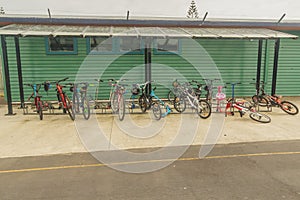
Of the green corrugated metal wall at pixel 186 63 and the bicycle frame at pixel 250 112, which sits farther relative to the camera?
the green corrugated metal wall at pixel 186 63

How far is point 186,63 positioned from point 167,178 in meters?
6.37

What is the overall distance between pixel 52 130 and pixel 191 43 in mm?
6073

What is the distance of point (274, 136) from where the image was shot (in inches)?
199

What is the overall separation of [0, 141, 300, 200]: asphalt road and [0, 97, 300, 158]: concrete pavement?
54 centimetres

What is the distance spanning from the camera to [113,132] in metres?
5.37

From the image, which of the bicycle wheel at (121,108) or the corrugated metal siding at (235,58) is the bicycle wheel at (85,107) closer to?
the bicycle wheel at (121,108)

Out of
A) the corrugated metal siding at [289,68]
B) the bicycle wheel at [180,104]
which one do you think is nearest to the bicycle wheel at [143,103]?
the bicycle wheel at [180,104]

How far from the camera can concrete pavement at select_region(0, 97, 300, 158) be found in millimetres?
4504

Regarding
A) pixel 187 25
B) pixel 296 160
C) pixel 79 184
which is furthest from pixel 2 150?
pixel 187 25

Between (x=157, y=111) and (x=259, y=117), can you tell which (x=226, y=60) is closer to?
(x=259, y=117)

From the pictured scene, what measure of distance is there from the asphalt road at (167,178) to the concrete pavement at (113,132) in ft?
1.76

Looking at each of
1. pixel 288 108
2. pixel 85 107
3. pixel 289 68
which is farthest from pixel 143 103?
pixel 289 68

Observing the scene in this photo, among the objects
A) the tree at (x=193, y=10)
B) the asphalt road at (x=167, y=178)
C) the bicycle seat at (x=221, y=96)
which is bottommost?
the asphalt road at (x=167, y=178)

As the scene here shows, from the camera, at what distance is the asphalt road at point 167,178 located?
2877 mm
